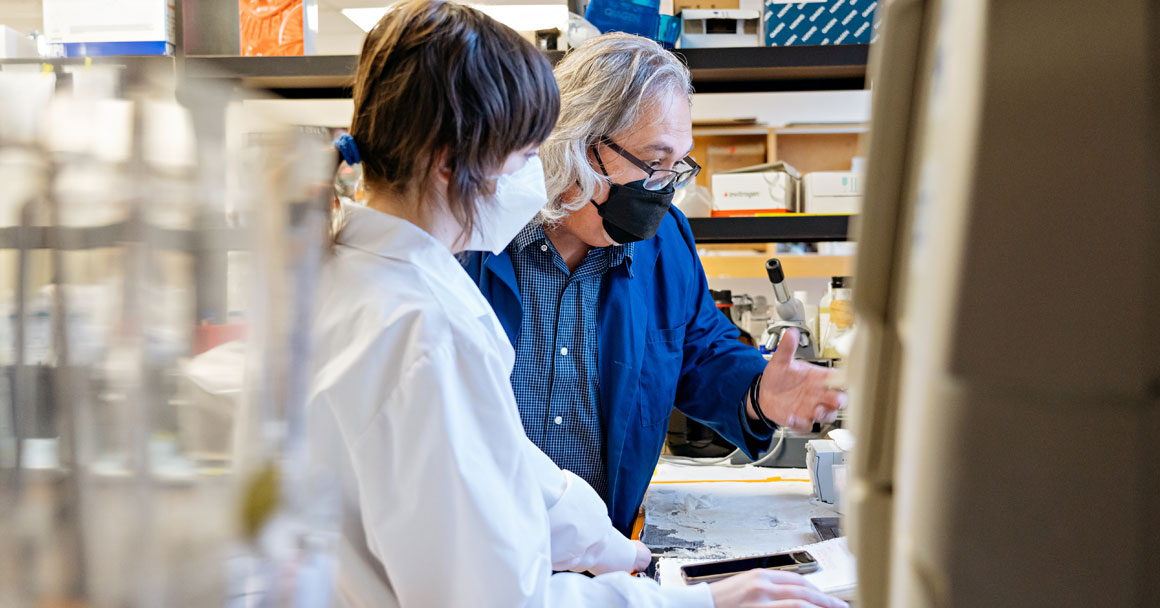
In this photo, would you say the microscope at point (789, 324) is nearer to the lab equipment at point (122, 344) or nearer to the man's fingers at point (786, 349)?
the man's fingers at point (786, 349)

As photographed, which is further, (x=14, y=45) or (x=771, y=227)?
(x=771, y=227)

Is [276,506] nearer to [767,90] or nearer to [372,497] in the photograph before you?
[372,497]

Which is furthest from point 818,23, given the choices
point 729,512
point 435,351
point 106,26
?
point 106,26

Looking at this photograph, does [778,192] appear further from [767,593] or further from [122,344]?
[122,344]

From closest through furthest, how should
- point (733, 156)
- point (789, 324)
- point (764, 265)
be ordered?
point (789, 324), point (733, 156), point (764, 265)

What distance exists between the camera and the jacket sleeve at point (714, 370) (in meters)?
1.87

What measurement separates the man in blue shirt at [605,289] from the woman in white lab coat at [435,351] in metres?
0.68

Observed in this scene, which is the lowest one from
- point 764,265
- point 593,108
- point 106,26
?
point 764,265

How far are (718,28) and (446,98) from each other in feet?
4.99

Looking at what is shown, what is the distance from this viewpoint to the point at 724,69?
2166 mm

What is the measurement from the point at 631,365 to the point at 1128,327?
149cm

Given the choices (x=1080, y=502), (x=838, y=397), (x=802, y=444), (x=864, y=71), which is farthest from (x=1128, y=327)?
(x=802, y=444)

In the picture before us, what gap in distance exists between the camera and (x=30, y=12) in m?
6.04

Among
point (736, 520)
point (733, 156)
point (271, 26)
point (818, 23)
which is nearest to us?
point (736, 520)
